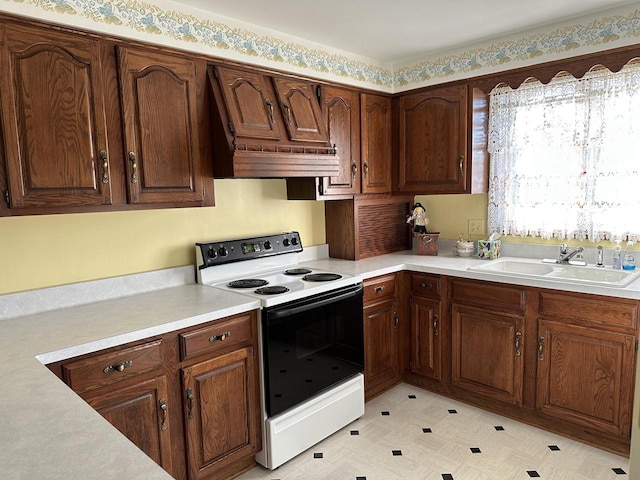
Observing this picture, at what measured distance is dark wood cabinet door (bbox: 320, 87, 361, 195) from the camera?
295 cm

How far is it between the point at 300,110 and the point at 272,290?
3.62ft

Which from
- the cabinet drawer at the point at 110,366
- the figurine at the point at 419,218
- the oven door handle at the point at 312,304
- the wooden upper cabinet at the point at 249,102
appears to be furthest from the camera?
the figurine at the point at 419,218

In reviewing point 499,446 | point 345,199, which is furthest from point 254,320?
Answer: point 499,446

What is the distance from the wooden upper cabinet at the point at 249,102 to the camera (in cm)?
235

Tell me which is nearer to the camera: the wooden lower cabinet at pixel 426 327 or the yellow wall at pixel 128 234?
the yellow wall at pixel 128 234

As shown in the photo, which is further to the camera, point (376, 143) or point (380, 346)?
point (376, 143)

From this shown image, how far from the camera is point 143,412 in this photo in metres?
1.88

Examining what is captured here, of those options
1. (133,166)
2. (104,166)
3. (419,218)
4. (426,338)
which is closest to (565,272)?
(426,338)

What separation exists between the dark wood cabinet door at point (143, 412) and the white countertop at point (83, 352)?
0.22 metres

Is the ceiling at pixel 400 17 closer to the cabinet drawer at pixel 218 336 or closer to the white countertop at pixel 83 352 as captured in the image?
the white countertop at pixel 83 352

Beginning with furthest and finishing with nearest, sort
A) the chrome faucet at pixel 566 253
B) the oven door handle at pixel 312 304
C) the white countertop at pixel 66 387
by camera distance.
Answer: the chrome faucet at pixel 566 253
the oven door handle at pixel 312 304
the white countertop at pixel 66 387

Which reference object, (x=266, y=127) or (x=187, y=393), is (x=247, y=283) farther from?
(x=266, y=127)

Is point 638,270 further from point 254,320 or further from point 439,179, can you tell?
point 254,320

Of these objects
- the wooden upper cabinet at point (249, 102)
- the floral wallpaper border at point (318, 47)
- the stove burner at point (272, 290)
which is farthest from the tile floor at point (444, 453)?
the floral wallpaper border at point (318, 47)
